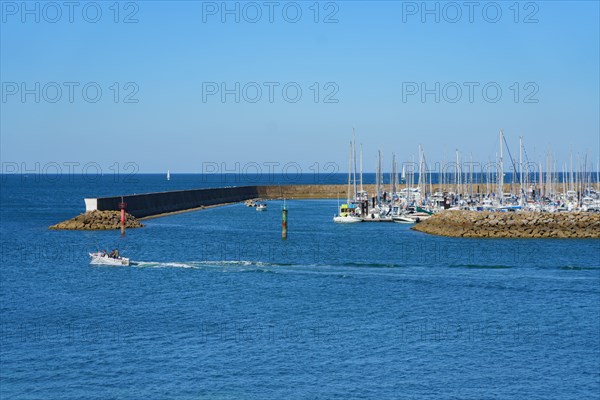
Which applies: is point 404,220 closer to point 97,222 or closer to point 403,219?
point 403,219

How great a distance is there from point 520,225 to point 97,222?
166ft

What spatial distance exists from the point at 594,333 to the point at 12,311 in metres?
32.6

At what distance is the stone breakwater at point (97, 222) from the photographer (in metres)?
104

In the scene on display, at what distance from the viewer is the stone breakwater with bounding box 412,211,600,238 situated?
9612 cm

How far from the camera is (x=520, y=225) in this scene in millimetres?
98250

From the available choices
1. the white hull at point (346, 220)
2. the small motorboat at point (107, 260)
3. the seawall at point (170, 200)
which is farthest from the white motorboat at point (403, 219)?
the small motorboat at point (107, 260)

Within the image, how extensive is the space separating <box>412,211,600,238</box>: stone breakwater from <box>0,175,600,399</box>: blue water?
1274 centimetres

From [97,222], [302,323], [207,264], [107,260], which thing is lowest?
[302,323]

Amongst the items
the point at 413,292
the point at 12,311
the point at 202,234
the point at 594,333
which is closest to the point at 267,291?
the point at 413,292

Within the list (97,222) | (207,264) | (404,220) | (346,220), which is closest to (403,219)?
(404,220)

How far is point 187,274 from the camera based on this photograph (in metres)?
65.1

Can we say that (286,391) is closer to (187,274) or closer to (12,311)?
(12,311)

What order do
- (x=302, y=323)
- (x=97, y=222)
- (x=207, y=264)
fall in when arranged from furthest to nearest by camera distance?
(x=97, y=222), (x=207, y=264), (x=302, y=323)

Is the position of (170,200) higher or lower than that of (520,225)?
higher
